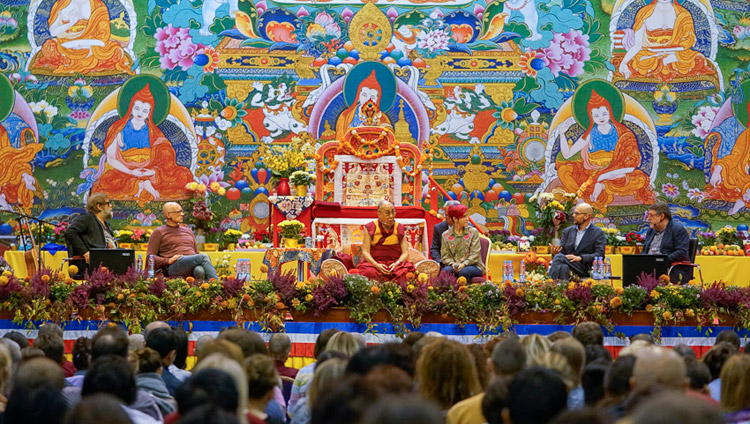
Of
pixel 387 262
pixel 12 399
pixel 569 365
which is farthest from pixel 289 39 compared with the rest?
pixel 12 399

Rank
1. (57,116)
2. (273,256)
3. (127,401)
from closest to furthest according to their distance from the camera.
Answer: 1. (127,401)
2. (273,256)
3. (57,116)

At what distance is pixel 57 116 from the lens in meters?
14.1

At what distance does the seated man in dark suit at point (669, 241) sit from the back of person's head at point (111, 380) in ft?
21.8

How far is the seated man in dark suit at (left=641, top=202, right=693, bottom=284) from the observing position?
905 centimetres

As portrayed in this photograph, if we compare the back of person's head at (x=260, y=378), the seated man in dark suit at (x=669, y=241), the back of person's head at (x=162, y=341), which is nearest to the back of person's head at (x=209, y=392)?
the back of person's head at (x=260, y=378)

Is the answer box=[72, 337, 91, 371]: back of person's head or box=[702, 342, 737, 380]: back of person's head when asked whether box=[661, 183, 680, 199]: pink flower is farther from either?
box=[72, 337, 91, 371]: back of person's head

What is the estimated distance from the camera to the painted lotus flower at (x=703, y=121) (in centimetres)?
1416

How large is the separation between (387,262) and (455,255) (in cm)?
74

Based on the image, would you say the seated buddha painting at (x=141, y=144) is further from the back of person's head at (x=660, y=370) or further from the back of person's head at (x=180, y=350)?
the back of person's head at (x=660, y=370)

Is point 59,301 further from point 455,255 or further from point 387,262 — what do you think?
point 455,255

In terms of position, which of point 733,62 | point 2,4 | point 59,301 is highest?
point 2,4

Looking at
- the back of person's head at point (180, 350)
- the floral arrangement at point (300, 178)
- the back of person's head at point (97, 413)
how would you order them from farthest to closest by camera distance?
1. the floral arrangement at point (300, 178)
2. the back of person's head at point (180, 350)
3. the back of person's head at point (97, 413)

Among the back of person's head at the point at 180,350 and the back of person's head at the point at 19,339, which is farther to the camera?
the back of person's head at the point at 19,339

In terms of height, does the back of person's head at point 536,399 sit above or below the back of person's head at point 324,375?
above
